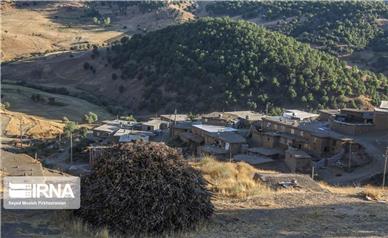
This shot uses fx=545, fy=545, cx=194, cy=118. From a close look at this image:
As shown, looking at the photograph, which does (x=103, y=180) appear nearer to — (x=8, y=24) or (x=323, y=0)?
(x=323, y=0)

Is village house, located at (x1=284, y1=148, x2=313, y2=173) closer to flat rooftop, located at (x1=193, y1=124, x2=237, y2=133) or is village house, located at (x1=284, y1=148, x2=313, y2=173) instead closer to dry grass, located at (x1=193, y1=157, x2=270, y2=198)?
flat rooftop, located at (x1=193, y1=124, x2=237, y2=133)

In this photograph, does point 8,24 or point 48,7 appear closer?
point 8,24

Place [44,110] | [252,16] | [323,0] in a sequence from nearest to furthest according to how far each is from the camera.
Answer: [44,110]
[323,0]
[252,16]

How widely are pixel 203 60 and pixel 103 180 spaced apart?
5329 centimetres

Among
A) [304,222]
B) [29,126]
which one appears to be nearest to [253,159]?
[304,222]

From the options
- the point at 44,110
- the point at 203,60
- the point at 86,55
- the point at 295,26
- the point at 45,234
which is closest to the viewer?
the point at 45,234

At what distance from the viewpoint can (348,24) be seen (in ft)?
258

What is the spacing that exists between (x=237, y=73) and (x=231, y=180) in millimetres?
44662

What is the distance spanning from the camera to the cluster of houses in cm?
3125

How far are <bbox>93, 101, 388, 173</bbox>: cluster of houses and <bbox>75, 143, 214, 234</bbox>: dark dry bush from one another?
20.1 m

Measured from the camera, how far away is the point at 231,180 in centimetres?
1341

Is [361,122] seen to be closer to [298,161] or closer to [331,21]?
[298,161]

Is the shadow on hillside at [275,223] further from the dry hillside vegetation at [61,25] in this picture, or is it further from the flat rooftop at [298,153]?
the dry hillside vegetation at [61,25]

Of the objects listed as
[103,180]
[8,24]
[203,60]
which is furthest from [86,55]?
[103,180]
